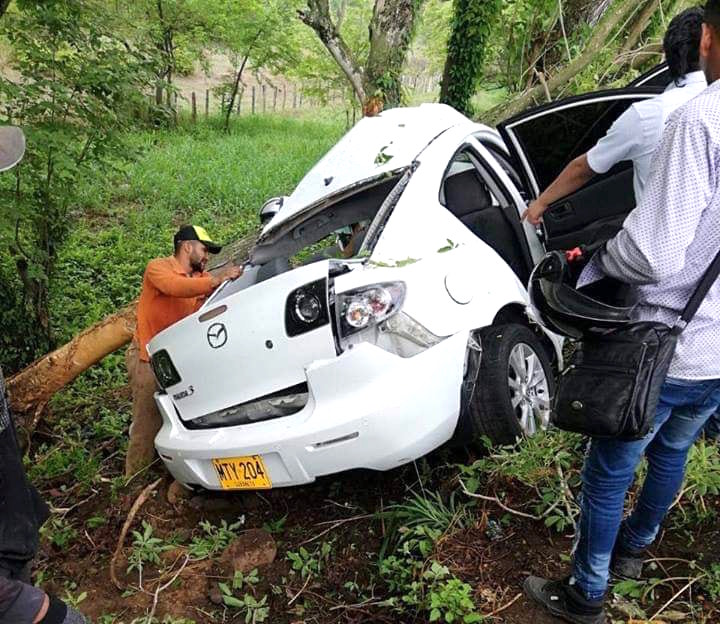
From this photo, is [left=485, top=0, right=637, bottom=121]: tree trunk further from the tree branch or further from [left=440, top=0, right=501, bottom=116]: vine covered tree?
the tree branch

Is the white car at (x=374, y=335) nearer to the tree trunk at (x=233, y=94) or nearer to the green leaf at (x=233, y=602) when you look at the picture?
the green leaf at (x=233, y=602)

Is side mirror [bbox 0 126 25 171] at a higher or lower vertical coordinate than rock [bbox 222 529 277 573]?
higher

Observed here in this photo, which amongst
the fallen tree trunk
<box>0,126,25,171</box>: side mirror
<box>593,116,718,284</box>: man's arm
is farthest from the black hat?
<box>593,116,718,284</box>: man's arm

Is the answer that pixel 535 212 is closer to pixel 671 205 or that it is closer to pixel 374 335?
pixel 374 335

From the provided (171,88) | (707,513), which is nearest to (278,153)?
(171,88)

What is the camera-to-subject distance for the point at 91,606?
9.80ft

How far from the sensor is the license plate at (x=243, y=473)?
9.53 ft

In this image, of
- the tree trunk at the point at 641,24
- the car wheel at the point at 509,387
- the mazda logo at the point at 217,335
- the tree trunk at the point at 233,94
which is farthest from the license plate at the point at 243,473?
the tree trunk at the point at 233,94

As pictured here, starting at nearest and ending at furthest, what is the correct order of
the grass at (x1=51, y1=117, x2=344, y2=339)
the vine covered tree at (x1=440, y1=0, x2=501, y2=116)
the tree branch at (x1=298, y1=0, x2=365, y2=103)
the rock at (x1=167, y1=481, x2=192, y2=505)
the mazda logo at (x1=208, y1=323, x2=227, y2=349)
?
the mazda logo at (x1=208, y1=323, x2=227, y2=349), the rock at (x1=167, y1=481, x2=192, y2=505), the grass at (x1=51, y1=117, x2=344, y2=339), the tree branch at (x1=298, y1=0, x2=365, y2=103), the vine covered tree at (x1=440, y1=0, x2=501, y2=116)

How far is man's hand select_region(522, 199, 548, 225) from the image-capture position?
348cm

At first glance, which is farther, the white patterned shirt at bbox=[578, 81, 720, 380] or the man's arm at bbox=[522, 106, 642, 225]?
the man's arm at bbox=[522, 106, 642, 225]

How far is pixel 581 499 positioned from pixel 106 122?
4464 millimetres

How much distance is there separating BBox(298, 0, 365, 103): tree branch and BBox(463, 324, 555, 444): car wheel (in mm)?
6707

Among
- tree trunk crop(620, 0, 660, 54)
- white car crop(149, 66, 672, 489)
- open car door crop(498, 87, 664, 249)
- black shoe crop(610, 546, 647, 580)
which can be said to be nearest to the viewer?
black shoe crop(610, 546, 647, 580)
